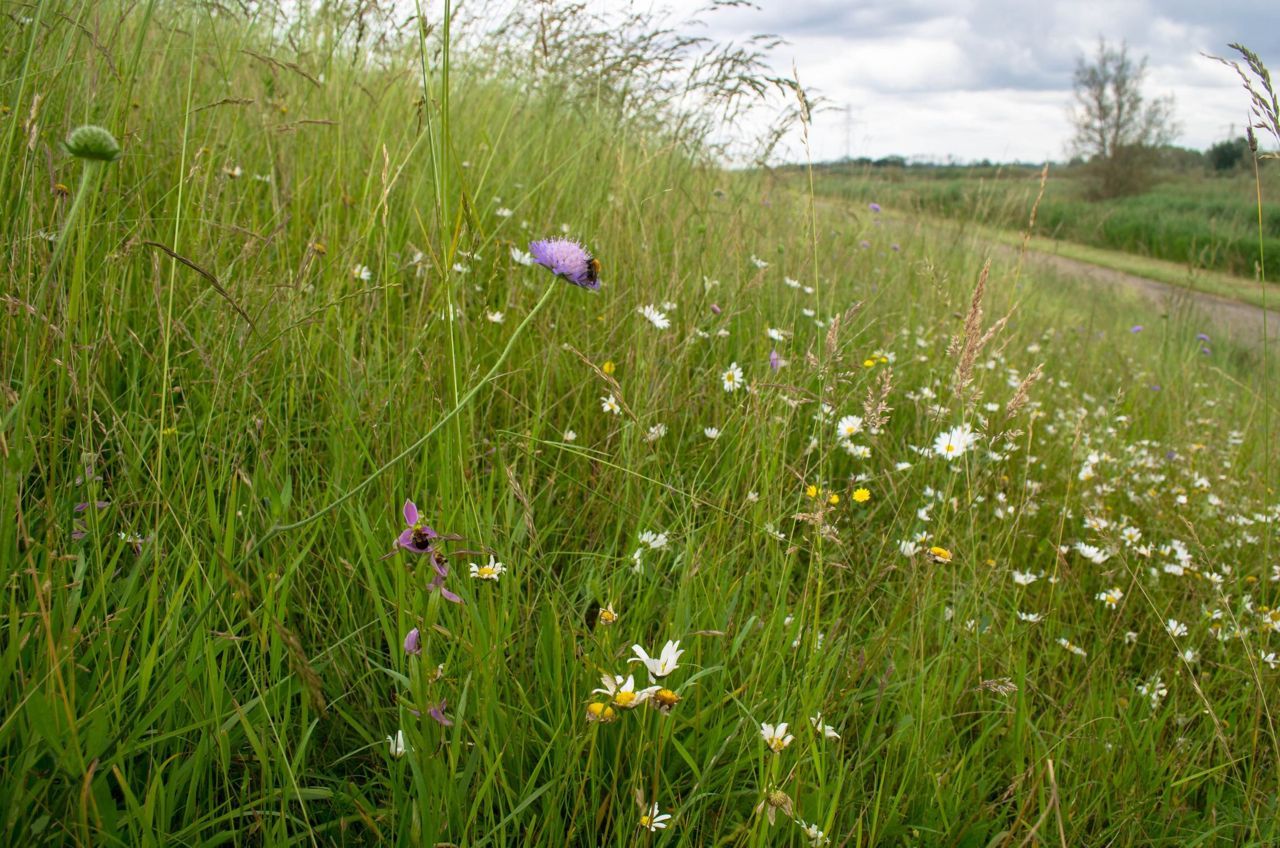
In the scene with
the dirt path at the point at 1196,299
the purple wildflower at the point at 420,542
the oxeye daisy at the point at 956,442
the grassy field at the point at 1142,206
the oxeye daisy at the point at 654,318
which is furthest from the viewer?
the dirt path at the point at 1196,299

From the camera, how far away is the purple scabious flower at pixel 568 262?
1127 mm

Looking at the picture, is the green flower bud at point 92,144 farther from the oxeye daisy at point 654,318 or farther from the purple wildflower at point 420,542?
the oxeye daisy at point 654,318

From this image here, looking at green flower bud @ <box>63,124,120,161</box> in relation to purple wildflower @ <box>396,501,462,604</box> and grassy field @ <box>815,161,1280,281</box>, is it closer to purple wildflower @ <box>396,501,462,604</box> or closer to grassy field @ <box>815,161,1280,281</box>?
purple wildflower @ <box>396,501,462,604</box>

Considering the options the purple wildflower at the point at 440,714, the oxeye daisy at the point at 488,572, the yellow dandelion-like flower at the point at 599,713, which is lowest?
the purple wildflower at the point at 440,714

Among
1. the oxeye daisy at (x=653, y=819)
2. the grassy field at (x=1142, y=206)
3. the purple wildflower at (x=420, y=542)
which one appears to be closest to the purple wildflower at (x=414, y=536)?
the purple wildflower at (x=420, y=542)

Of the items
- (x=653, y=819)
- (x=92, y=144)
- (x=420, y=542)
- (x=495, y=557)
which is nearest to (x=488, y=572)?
(x=495, y=557)

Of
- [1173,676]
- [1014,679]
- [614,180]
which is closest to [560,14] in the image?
[614,180]

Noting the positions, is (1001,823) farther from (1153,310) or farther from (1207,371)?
(1153,310)

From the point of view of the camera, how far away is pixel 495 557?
1171mm

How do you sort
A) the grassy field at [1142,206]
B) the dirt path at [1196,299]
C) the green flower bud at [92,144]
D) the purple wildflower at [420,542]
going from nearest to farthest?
the green flower bud at [92,144], the purple wildflower at [420,542], the grassy field at [1142,206], the dirt path at [1196,299]

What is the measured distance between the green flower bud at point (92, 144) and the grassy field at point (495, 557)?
31 mm

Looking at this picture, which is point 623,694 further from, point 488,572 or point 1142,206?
point 1142,206

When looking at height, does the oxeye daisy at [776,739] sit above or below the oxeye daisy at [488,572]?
below

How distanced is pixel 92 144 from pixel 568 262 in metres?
0.59
